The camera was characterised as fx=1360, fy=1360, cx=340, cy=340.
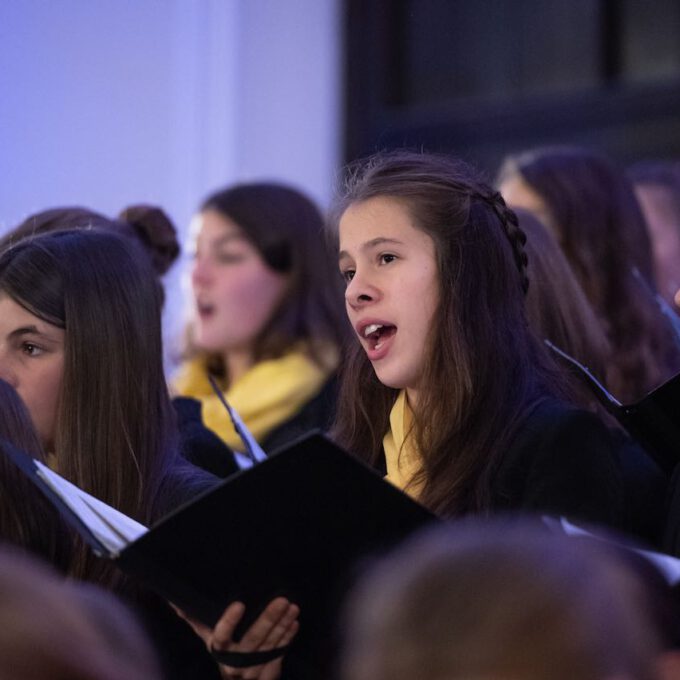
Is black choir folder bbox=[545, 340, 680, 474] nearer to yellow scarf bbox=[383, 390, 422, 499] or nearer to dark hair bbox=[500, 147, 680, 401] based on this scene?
yellow scarf bbox=[383, 390, 422, 499]

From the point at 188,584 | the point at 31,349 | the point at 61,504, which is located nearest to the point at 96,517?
the point at 61,504

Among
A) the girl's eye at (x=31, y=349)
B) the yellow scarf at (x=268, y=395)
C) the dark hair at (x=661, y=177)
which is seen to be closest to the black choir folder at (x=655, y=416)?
the girl's eye at (x=31, y=349)

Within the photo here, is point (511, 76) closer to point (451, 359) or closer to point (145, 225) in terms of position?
point (145, 225)

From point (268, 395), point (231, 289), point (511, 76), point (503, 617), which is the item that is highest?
point (511, 76)

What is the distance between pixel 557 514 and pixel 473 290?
0.47 m

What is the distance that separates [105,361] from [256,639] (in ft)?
2.30

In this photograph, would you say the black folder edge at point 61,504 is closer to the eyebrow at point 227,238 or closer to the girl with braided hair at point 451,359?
the girl with braided hair at point 451,359

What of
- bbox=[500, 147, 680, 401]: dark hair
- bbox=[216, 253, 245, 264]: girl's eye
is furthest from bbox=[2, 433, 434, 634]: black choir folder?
bbox=[216, 253, 245, 264]: girl's eye

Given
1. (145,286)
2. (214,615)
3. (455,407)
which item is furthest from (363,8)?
(214,615)

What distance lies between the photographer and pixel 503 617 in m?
1.06

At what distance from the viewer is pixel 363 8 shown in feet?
19.1

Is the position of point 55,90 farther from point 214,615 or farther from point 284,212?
point 214,615

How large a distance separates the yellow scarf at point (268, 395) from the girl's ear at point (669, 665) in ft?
7.63

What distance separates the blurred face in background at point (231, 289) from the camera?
3.81 meters
